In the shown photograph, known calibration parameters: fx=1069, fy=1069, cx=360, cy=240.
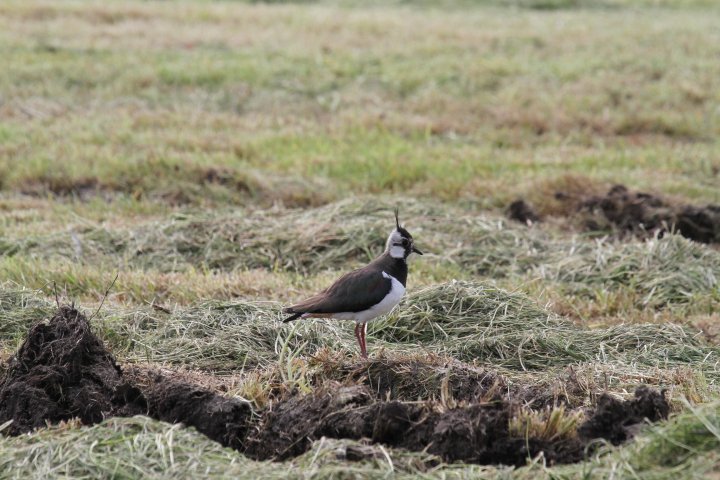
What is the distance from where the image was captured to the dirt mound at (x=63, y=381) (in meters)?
5.48

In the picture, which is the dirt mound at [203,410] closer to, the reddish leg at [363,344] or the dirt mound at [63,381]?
the dirt mound at [63,381]

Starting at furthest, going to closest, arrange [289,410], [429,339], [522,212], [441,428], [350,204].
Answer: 1. [522,212]
2. [350,204]
3. [429,339]
4. [289,410]
5. [441,428]

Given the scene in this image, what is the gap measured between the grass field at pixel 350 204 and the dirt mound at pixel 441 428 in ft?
0.32

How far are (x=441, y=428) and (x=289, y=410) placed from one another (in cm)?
81

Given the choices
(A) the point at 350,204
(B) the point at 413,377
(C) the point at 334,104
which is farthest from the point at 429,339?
(C) the point at 334,104

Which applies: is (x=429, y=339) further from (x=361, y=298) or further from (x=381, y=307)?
(x=361, y=298)

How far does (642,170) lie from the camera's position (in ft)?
40.8

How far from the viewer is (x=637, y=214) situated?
10461 millimetres

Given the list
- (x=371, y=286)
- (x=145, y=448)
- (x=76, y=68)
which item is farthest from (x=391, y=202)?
(x=76, y=68)

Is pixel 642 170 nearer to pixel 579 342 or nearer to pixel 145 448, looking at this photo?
pixel 579 342

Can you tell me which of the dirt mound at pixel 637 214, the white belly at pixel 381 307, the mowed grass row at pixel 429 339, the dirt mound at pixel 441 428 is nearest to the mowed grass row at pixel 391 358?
the mowed grass row at pixel 429 339

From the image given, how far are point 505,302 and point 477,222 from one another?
261 cm

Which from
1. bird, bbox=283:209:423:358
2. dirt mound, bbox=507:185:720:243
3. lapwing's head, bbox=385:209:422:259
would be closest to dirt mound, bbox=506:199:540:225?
dirt mound, bbox=507:185:720:243

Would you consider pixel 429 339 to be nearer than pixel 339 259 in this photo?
Yes
